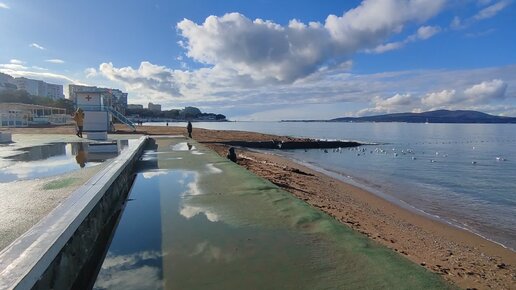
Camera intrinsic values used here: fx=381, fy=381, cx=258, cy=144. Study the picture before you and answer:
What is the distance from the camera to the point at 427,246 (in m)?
7.80

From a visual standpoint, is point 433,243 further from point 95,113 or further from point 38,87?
point 38,87

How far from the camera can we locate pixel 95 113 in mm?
27734

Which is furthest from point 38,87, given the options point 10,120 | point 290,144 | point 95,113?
point 95,113

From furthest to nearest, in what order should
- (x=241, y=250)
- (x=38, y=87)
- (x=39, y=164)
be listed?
(x=38, y=87), (x=39, y=164), (x=241, y=250)

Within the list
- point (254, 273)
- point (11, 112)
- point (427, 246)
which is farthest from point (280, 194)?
point (11, 112)

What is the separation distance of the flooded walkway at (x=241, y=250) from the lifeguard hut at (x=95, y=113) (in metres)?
18.4

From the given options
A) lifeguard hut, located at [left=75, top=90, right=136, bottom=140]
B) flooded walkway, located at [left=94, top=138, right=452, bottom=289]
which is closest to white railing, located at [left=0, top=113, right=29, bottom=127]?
lifeguard hut, located at [left=75, top=90, right=136, bottom=140]

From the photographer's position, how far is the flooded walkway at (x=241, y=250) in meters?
3.68

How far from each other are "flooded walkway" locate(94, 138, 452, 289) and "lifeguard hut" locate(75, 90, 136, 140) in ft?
60.4

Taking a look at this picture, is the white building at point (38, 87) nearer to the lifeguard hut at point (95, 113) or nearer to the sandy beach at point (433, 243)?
the lifeguard hut at point (95, 113)

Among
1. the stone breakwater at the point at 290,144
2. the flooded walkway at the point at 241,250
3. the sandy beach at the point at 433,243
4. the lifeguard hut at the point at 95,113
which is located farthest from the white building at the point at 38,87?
the flooded walkway at the point at 241,250

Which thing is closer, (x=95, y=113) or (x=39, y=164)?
(x=39, y=164)

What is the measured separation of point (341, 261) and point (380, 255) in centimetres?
52

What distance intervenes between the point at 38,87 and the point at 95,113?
162m
